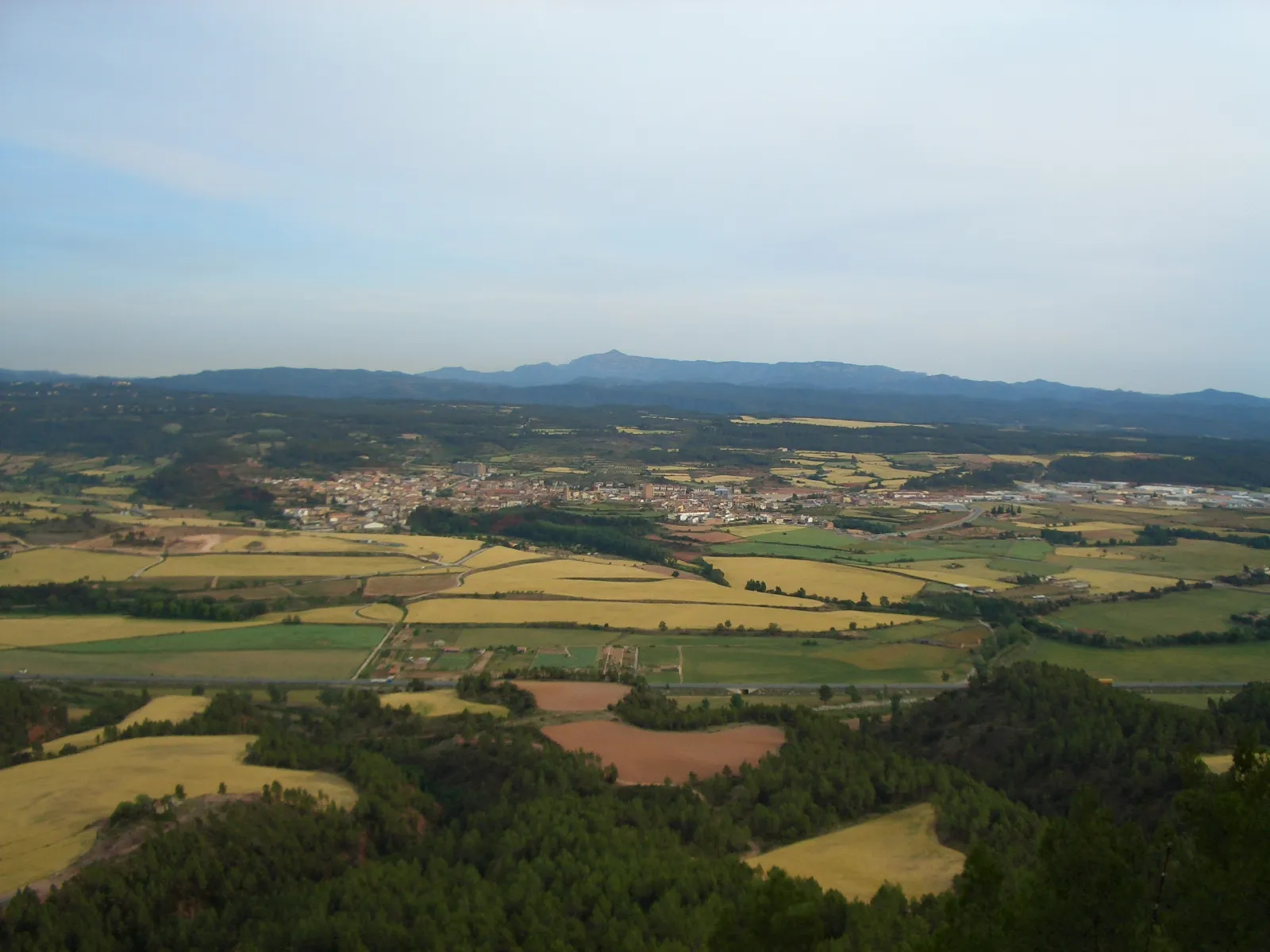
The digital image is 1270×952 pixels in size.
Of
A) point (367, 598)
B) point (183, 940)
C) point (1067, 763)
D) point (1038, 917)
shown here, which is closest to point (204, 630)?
point (367, 598)

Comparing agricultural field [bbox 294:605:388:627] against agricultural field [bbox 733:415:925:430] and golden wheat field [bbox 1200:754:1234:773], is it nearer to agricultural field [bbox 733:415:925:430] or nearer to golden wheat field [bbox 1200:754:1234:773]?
golden wheat field [bbox 1200:754:1234:773]

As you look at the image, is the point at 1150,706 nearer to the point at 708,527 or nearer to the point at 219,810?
the point at 219,810

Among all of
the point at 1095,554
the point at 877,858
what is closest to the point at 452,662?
the point at 877,858

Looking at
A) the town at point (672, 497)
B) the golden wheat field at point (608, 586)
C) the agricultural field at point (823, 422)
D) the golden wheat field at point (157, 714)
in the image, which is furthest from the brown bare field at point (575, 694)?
the agricultural field at point (823, 422)

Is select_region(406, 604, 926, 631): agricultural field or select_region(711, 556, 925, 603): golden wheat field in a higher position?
select_region(711, 556, 925, 603): golden wheat field

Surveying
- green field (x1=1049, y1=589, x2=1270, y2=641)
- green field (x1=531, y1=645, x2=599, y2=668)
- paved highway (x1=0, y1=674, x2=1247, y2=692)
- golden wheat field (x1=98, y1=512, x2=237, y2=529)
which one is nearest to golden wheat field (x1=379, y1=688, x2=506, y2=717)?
paved highway (x1=0, y1=674, x2=1247, y2=692)

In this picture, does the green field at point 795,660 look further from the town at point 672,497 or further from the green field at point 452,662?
the town at point 672,497

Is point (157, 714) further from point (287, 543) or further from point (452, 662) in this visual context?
point (287, 543)
